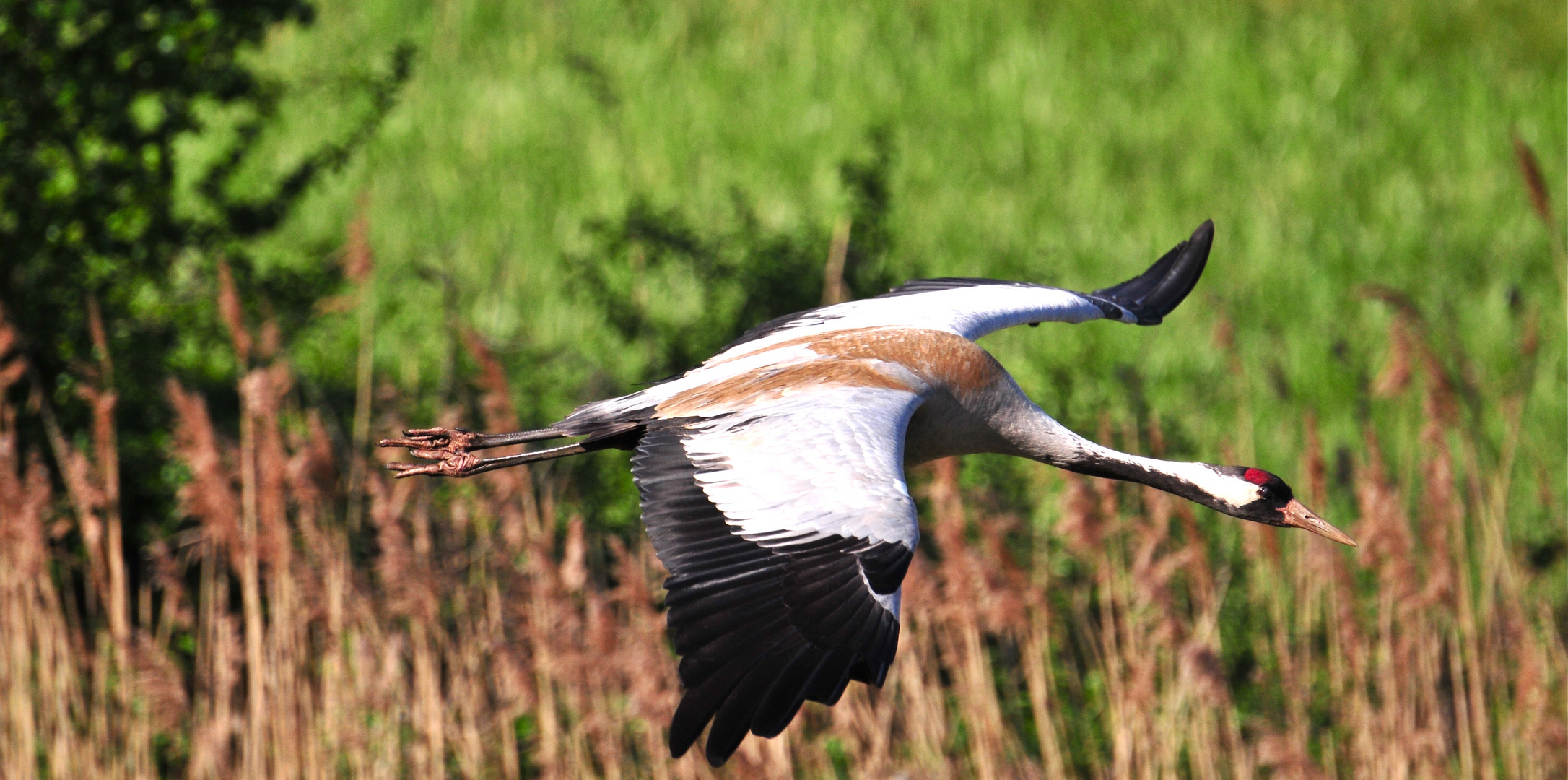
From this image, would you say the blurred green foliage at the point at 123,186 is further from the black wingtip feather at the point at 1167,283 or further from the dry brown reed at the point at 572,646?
the black wingtip feather at the point at 1167,283

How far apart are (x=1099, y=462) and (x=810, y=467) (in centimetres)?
111

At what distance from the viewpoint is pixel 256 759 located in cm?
465

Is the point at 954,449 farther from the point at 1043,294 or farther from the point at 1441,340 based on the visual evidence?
the point at 1441,340

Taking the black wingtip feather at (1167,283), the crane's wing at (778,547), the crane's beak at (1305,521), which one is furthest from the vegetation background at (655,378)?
the crane's wing at (778,547)

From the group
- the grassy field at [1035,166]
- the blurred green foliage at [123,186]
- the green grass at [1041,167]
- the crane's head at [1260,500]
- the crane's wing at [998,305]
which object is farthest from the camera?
the grassy field at [1035,166]

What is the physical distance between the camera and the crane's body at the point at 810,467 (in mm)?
3232

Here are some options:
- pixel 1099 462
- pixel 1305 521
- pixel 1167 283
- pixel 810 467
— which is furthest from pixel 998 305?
pixel 810 467

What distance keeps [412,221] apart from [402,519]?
668cm

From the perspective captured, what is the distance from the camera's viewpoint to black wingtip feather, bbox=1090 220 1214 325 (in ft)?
17.9

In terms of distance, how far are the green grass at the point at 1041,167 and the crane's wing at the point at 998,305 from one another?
58.6 inches

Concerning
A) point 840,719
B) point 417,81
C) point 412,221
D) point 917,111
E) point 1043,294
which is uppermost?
point 417,81

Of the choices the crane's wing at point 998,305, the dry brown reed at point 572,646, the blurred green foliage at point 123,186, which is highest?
the blurred green foliage at point 123,186

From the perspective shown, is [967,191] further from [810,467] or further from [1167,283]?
[810,467]

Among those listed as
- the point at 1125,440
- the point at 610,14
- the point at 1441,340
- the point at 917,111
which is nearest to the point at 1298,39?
the point at 917,111
